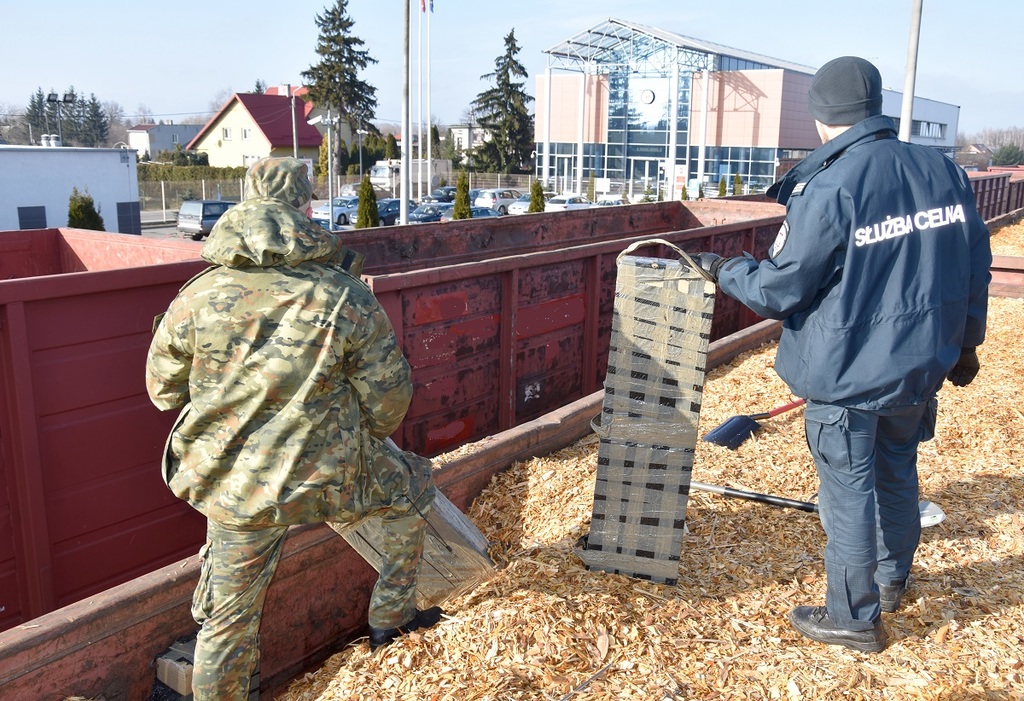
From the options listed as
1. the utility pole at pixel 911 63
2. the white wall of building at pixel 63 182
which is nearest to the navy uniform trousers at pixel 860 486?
the utility pole at pixel 911 63

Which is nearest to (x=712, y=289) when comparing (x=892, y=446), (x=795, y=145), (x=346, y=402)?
(x=892, y=446)

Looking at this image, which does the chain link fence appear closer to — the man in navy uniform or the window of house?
the window of house

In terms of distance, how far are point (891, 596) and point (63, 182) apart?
30.6 m

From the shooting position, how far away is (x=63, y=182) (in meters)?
28.4

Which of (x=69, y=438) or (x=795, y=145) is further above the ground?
(x=795, y=145)

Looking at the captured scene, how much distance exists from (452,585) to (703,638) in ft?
3.44

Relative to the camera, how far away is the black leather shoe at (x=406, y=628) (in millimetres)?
3225

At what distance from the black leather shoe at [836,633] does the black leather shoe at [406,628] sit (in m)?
1.42

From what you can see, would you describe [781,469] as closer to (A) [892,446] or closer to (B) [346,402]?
(A) [892,446]

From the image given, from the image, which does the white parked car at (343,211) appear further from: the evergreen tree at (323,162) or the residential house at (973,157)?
the residential house at (973,157)

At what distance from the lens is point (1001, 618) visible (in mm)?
3471

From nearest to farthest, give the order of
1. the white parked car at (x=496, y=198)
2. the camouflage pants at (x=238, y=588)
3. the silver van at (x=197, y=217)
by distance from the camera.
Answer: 1. the camouflage pants at (x=238, y=588)
2. the silver van at (x=197, y=217)
3. the white parked car at (x=496, y=198)

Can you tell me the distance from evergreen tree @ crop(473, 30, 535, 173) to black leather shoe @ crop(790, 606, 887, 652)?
61.0 meters

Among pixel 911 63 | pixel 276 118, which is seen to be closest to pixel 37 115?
pixel 276 118
